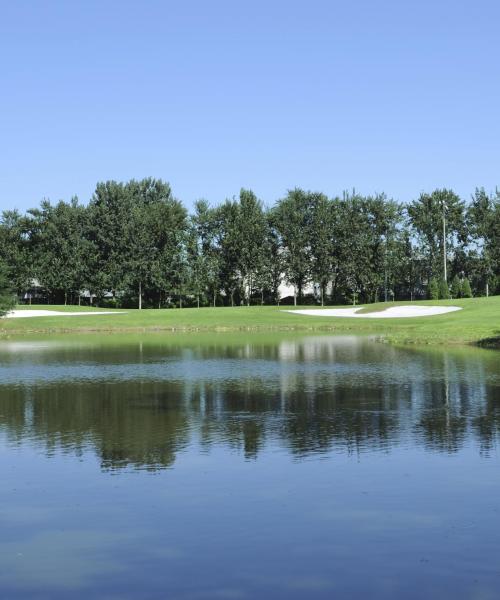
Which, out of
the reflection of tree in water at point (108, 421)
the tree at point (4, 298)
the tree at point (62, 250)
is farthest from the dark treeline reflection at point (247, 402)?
the tree at point (62, 250)

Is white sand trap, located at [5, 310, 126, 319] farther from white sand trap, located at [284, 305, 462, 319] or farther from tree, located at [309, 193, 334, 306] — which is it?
tree, located at [309, 193, 334, 306]

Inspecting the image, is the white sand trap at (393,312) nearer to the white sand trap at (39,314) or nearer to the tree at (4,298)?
the white sand trap at (39,314)

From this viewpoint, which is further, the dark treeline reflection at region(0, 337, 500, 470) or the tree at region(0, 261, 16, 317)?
the tree at region(0, 261, 16, 317)

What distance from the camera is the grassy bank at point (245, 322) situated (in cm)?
6078

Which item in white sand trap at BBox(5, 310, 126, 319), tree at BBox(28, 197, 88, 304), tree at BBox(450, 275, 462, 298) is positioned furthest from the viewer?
tree at BBox(28, 197, 88, 304)

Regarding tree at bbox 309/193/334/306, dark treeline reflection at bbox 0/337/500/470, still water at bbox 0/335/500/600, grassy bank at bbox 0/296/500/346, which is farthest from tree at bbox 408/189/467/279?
still water at bbox 0/335/500/600

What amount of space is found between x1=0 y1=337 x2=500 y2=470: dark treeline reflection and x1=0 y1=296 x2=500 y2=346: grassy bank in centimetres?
1738

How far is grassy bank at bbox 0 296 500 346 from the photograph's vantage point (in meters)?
60.8

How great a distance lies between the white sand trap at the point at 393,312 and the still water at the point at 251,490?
39.7m

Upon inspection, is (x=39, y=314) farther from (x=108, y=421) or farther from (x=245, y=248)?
(x=108, y=421)

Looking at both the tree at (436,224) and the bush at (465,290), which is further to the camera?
the tree at (436,224)

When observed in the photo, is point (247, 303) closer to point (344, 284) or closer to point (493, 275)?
point (344, 284)

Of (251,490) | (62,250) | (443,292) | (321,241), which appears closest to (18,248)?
(62,250)

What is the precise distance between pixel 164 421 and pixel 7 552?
1064cm
